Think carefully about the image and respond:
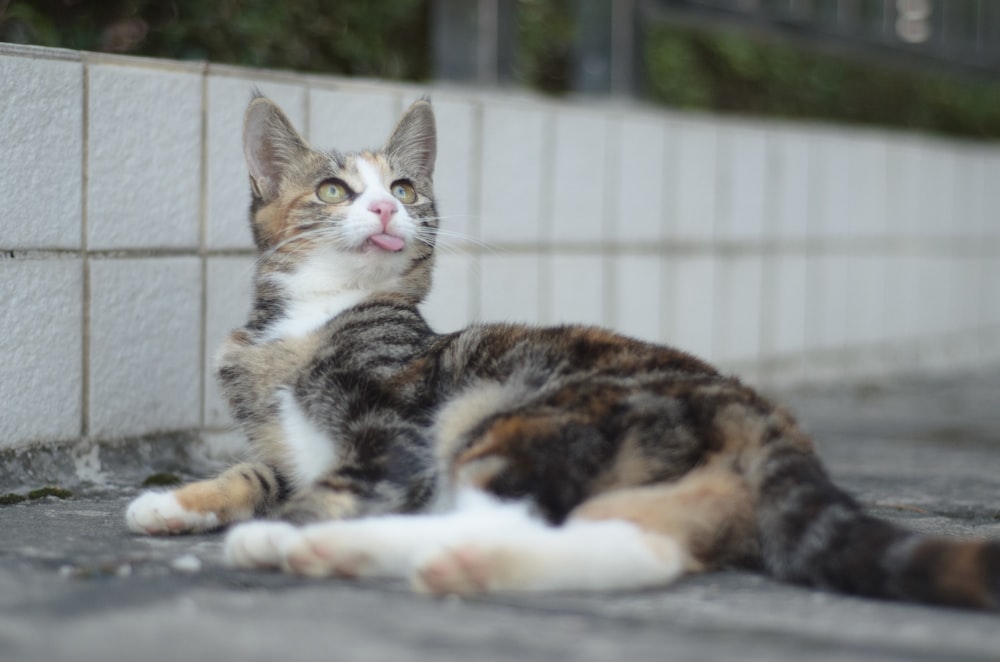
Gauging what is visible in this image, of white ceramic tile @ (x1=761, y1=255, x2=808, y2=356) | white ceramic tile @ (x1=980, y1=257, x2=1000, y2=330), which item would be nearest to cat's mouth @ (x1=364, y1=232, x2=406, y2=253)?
white ceramic tile @ (x1=761, y1=255, x2=808, y2=356)

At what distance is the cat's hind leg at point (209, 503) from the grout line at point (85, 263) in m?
0.70

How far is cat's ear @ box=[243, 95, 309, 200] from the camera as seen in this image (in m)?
3.21

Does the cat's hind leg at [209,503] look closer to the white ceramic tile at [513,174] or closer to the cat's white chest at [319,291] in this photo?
the cat's white chest at [319,291]

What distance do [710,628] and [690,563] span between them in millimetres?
354

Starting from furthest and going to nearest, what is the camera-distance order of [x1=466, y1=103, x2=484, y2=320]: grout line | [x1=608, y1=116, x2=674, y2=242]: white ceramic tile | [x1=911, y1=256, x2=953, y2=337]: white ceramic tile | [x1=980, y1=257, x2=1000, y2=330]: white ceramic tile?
[x1=980, y1=257, x2=1000, y2=330]: white ceramic tile, [x1=911, y1=256, x2=953, y2=337]: white ceramic tile, [x1=608, y1=116, x2=674, y2=242]: white ceramic tile, [x1=466, y1=103, x2=484, y2=320]: grout line

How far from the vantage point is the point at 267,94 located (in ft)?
12.8

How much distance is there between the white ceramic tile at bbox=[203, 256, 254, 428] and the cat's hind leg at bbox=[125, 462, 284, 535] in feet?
2.91

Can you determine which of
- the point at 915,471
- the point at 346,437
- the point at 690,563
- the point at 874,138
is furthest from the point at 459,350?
the point at 874,138

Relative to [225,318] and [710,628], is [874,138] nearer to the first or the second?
[225,318]

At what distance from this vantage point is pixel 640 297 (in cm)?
559

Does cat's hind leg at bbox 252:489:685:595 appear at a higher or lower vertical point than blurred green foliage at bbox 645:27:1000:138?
lower

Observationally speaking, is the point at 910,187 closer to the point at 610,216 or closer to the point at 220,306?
the point at 610,216

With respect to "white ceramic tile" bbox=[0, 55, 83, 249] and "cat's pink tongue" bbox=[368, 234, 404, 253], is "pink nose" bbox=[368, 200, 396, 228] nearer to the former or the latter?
"cat's pink tongue" bbox=[368, 234, 404, 253]

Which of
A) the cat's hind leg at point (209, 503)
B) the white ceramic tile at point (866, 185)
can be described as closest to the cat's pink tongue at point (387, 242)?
the cat's hind leg at point (209, 503)
